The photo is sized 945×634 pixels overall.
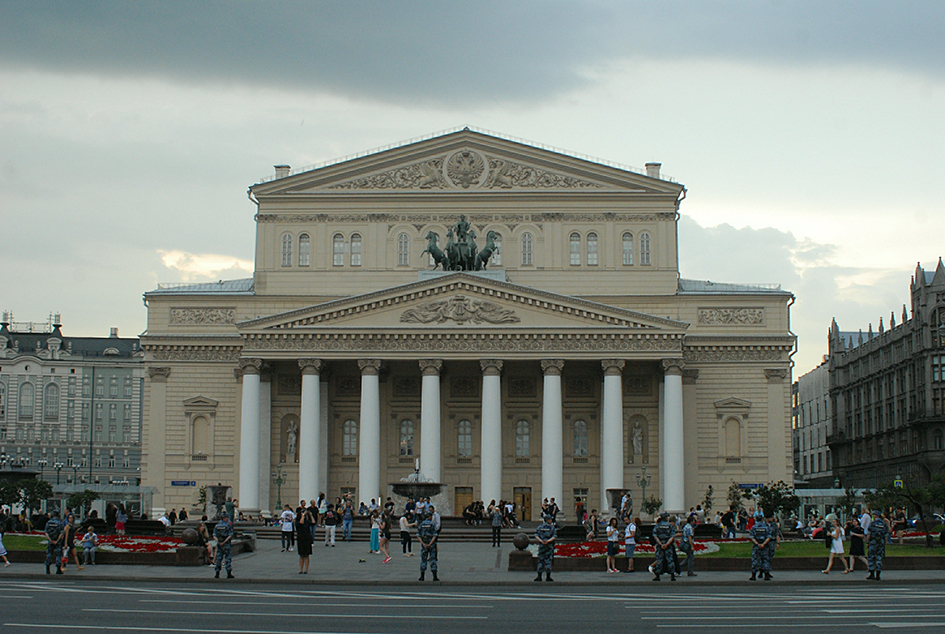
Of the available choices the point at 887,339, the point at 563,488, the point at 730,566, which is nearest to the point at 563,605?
the point at 730,566

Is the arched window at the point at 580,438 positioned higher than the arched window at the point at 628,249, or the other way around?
the arched window at the point at 628,249

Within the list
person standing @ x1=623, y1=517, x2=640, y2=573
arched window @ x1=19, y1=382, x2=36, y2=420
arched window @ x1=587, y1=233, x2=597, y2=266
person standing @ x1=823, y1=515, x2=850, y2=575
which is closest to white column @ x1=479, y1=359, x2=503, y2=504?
arched window @ x1=587, y1=233, x2=597, y2=266

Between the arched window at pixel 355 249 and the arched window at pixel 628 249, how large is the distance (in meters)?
14.7

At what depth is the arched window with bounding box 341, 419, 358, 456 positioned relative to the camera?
219 feet

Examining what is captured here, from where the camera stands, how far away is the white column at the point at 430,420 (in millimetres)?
60781

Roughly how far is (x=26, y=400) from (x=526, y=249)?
7052 centimetres

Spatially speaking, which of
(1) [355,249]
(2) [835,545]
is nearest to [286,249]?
(1) [355,249]

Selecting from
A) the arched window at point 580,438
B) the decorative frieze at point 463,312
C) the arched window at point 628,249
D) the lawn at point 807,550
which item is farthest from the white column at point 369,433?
the lawn at point 807,550

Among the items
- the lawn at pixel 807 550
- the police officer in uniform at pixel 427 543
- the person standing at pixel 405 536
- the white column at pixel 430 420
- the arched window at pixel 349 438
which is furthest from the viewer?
the arched window at pixel 349 438

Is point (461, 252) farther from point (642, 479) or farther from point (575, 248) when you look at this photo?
point (642, 479)

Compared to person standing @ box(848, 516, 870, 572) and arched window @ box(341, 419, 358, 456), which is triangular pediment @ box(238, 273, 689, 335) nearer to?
arched window @ box(341, 419, 358, 456)

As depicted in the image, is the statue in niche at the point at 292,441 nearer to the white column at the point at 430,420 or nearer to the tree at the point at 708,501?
the white column at the point at 430,420

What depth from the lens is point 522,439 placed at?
66750mm

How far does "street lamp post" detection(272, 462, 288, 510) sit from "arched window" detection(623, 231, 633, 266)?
2174 cm
